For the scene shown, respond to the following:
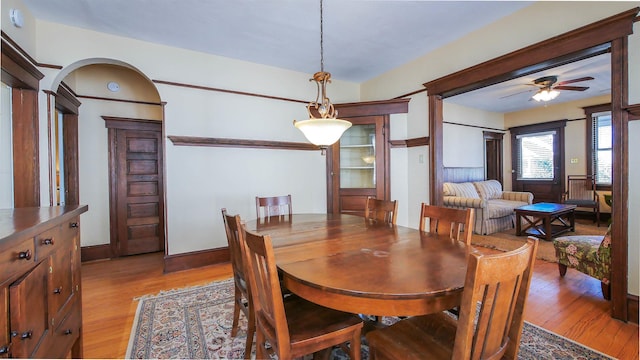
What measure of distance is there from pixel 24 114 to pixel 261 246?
286 centimetres

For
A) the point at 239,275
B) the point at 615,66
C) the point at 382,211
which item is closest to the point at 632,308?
the point at 615,66

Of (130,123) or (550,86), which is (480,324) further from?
(550,86)

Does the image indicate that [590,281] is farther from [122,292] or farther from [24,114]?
[24,114]

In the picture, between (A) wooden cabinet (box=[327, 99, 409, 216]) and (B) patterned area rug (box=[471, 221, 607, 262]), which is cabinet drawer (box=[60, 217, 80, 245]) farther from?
(B) patterned area rug (box=[471, 221, 607, 262])

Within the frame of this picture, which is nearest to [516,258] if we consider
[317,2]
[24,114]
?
[317,2]

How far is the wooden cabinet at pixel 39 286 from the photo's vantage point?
887 mm

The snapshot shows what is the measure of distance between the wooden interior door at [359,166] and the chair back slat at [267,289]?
9.33ft

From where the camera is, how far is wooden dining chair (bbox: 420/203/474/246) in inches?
67.9

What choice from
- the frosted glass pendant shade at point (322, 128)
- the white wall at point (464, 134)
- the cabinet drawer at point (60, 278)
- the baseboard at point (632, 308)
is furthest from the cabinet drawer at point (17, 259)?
the white wall at point (464, 134)

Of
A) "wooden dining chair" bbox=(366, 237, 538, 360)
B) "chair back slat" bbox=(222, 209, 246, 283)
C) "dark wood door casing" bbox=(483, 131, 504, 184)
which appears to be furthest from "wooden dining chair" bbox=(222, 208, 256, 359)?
"dark wood door casing" bbox=(483, 131, 504, 184)

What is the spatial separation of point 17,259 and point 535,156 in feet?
30.3

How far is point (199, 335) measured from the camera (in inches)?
77.0

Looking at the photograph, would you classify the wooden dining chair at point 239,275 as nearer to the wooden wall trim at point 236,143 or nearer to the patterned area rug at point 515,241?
the wooden wall trim at point 236,143

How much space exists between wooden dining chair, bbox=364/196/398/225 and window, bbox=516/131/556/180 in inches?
268
